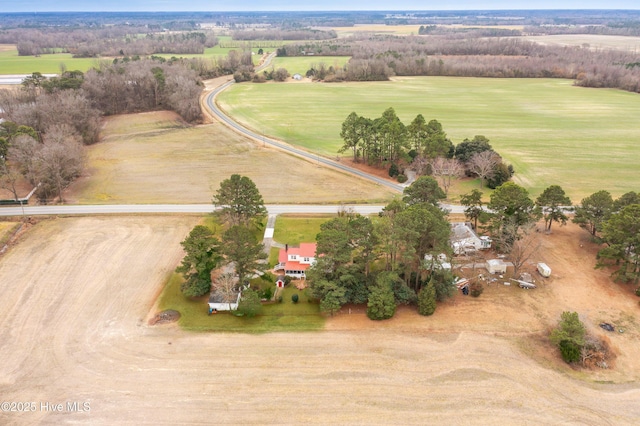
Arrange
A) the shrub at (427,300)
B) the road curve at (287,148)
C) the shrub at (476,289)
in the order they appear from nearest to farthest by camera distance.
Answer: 1. the shrub at (427,300)
2. the shrub at (476,289)
3. the road curve at (287,148)

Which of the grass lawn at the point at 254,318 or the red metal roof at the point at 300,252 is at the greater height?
the red metal roof at the point at 300,252

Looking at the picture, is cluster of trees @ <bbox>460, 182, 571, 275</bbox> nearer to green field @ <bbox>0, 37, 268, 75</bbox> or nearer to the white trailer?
the white trailer

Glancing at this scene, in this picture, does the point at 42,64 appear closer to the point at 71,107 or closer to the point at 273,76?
the point at 273,76

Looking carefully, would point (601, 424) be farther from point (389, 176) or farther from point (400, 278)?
point (389, 176)

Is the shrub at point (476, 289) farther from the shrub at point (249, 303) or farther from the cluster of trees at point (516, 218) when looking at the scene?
the shrub at point (249, 303)

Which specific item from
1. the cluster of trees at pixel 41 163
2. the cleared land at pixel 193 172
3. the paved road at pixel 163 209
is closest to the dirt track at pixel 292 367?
the paved road at pixel 163 209

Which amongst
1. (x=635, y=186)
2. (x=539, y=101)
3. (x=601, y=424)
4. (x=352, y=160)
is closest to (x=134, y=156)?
(x=352, y=160)

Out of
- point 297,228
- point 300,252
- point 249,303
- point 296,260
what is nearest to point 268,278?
point 296,260

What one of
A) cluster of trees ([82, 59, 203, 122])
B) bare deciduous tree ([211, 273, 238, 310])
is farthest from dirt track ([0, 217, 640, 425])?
cluster of trees ([82, 59, 203, 122])
